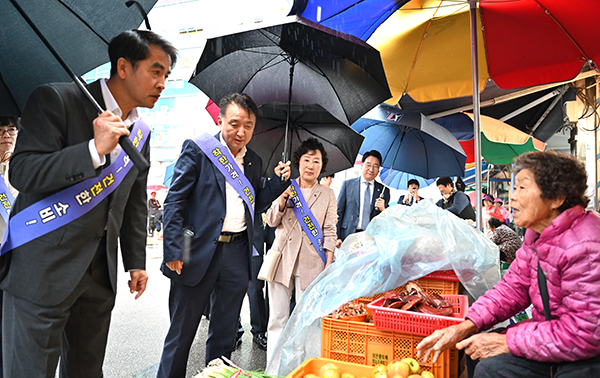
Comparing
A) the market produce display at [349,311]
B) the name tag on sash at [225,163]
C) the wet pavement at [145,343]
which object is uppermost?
the name tag on sash at [225,163]

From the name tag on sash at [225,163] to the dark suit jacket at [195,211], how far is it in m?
0.04

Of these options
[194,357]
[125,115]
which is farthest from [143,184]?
[194,357]

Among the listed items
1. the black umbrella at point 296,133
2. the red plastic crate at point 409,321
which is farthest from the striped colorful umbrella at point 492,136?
the red plastic crate at point 409,321

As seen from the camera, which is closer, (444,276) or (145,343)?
(444,276)

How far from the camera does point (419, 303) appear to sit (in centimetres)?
261

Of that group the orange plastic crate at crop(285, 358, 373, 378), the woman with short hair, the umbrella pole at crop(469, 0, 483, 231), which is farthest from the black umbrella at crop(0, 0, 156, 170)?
the umbrella pole at crop(469, 0, 483, 231)

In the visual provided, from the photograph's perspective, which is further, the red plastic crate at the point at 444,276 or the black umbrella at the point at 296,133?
the black umbrella at the point at 296,133

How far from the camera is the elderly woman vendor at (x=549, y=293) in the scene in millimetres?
2059

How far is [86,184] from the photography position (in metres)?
2.03

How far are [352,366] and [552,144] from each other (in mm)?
14182

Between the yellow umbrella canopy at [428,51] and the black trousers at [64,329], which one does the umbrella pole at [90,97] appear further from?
the yellow umbrella canopy at [428,51]

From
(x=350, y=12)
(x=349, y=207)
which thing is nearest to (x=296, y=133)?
(x=349, y=207)

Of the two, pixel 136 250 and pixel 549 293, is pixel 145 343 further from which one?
pixel 549 293

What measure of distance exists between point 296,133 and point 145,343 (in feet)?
9.46
